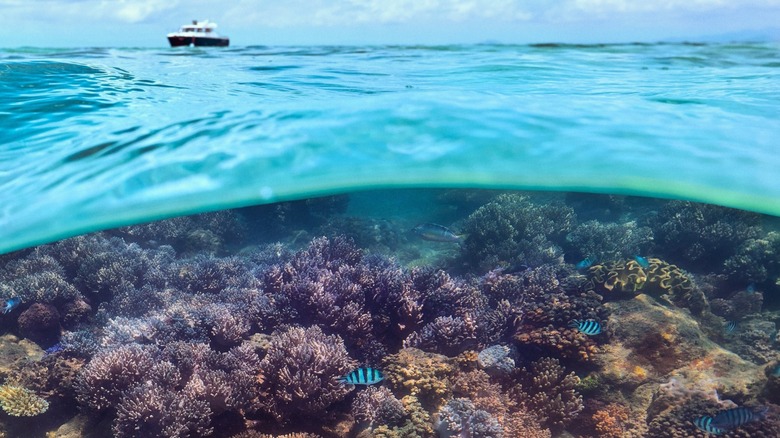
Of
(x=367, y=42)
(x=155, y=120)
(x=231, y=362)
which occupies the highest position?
(x=367, y=42)

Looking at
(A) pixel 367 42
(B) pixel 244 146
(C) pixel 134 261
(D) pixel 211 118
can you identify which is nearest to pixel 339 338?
(B) pixel 244 146

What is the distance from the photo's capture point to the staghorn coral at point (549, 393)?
21.0 feet

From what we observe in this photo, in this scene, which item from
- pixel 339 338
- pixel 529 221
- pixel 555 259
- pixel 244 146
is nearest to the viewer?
pixel 339 338

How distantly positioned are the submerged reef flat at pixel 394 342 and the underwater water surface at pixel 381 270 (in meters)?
0.04

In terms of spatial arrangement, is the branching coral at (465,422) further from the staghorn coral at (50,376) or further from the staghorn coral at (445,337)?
the staghorn coral at (50,376)

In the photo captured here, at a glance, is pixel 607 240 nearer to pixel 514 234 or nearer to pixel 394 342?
pixel 514 234

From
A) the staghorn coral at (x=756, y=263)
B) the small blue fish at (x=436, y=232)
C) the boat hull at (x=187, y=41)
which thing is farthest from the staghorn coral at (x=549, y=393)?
the boat hull at (x=187, y=41)

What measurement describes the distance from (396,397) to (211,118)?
5.62m

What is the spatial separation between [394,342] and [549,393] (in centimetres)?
247

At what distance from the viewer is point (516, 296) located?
28.6ft

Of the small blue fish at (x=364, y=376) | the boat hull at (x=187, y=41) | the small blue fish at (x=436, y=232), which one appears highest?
the boat hull at (x=187, y=41)

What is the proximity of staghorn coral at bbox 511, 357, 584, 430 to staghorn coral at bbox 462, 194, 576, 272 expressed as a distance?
415 centimetres

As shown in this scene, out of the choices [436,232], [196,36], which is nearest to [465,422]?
[436,232]

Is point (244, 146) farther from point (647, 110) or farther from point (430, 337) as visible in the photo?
point (647, 110)
